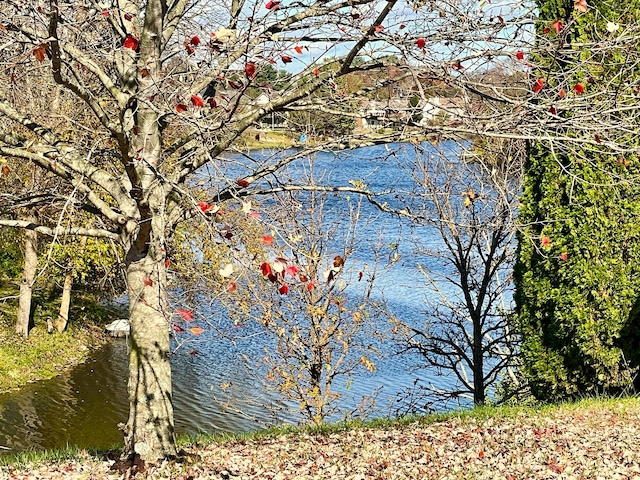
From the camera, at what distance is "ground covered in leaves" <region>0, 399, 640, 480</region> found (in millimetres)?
4496

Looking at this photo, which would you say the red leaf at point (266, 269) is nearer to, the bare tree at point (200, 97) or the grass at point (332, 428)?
the bare tree at point (200, 97)

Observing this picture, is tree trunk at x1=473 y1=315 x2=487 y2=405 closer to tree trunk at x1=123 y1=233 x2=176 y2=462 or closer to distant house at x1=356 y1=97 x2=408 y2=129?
distant house at x1=356 y1=97 x2=408 y2=129

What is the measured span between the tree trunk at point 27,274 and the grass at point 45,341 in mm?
225

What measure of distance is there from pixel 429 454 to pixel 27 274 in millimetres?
11331

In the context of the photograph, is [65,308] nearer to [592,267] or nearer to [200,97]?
[592,267]

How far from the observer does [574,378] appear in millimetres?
8031

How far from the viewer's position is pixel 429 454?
5.02m

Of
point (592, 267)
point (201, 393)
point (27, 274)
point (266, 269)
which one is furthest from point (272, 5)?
point (27, 274)

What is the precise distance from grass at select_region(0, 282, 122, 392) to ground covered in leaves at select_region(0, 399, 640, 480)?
7520 mm

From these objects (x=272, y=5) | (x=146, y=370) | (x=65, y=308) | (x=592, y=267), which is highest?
(x=272, y=5)

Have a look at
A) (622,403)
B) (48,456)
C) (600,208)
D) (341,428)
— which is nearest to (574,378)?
(622,403)

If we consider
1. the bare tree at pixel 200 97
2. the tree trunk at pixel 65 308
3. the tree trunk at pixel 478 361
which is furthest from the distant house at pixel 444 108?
the tree trunk at pixel 65 308

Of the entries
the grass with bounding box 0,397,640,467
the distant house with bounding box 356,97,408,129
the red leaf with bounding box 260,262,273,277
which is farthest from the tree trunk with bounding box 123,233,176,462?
the red leaf with bounding box 260,262,273,277

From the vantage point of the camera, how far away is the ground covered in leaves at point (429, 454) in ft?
14.8
